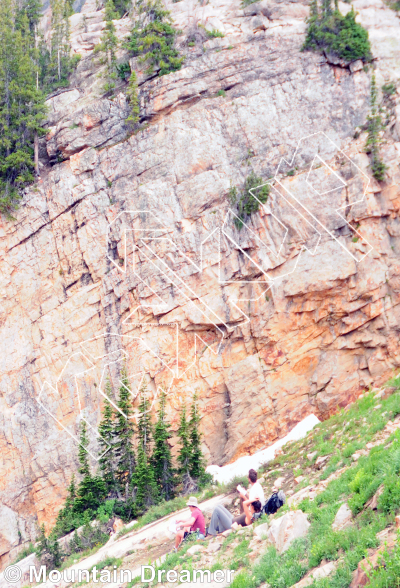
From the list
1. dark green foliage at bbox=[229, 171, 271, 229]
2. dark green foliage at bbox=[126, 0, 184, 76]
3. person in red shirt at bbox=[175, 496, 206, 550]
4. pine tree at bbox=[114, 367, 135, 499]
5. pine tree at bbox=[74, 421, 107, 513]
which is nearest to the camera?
person in red shirt at bbox=[175, 496, 206, 550]

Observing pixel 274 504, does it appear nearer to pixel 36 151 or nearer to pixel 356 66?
pixel 356 66

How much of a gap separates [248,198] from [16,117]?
12.3 metres

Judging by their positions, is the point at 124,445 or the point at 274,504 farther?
the point at 124,445

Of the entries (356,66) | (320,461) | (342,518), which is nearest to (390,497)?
(342,518)

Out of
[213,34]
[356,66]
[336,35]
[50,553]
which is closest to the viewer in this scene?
[50,553]

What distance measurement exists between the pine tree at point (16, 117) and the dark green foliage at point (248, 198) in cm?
971

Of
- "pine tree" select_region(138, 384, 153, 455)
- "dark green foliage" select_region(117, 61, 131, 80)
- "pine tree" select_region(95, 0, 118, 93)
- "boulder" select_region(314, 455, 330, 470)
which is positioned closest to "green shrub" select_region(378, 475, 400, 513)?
"boulder" select_region(314, 455, 330, 470)

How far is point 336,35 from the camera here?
24.4m

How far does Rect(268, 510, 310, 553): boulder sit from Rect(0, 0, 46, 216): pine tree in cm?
2020

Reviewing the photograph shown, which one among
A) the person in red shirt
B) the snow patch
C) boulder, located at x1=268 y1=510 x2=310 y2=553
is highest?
boulder, located at x1=268 y1=510 x2=310 y2=553

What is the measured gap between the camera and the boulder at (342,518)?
811 cm

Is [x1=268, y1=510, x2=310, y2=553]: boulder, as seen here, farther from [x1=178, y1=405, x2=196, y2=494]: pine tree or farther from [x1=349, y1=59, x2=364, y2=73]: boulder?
[x1=349, y1=59, x2=364, y2=73]: boulder

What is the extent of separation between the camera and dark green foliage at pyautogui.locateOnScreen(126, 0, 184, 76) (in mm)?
25359

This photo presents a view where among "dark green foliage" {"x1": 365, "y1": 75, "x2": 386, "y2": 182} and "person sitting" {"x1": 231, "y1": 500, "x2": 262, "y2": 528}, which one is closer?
"person sitting" {"x1": 231, "y1": 500, "x2": 262, "y2": 528}
